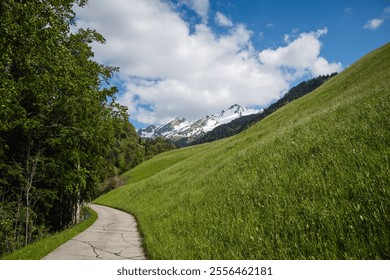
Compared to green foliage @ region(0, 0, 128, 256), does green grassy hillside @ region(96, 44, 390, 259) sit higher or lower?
lower

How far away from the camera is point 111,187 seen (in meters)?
78.8

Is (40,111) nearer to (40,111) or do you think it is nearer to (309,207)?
(40,111)

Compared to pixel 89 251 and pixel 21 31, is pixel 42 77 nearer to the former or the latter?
pixel 21 31

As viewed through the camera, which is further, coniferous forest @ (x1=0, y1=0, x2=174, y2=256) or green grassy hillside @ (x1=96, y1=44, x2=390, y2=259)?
coniferous forest @ (x1=0, y1=0, x2=174, y2=256)

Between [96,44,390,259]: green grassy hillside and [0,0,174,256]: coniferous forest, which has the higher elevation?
[0,0,174,256]: coniferous forest

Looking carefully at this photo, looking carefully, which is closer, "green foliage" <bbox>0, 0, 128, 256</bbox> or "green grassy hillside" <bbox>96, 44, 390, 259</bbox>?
"green grassy hillside" <bbox>96, 44, 390, 259</bbox>

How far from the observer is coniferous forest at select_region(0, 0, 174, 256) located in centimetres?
1105

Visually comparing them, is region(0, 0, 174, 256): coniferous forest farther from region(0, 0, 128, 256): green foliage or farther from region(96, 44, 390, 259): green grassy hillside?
region(96, 44, 390, 259): green grassy hillside

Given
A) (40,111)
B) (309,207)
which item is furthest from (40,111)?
(309,207)

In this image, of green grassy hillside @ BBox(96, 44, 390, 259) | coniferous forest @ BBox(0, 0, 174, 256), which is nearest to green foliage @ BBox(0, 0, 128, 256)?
coniferous forest @ BBox(0, 0, 174, 256)

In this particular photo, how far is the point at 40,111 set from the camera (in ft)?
52.9

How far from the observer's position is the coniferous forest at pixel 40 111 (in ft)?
36.3

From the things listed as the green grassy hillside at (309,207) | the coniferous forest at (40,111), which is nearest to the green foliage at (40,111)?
the coniferous forest at (40,111)
